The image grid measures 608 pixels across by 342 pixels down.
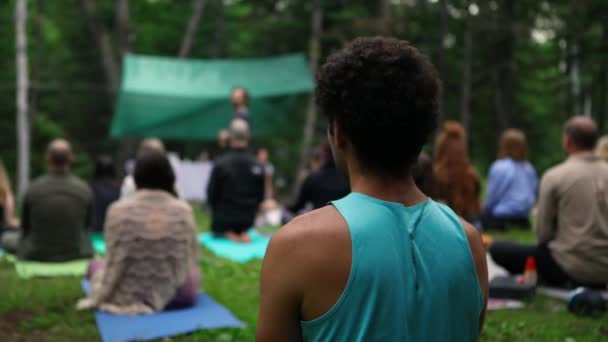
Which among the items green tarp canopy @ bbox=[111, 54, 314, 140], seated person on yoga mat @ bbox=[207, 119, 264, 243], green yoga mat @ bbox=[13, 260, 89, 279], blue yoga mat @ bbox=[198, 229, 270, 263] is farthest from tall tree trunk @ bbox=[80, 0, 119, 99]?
green yoga mat @ bbox=[13, 260, 89, 279]

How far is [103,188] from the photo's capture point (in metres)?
7.78

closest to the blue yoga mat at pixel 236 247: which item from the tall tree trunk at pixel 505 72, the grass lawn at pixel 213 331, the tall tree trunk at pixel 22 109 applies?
the grass lawn at pixel 213 331

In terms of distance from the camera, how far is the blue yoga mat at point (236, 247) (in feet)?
22.8

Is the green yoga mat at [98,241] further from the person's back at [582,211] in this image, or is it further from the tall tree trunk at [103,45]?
the tall tree trunk at [103,45]

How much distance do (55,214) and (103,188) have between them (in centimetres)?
171

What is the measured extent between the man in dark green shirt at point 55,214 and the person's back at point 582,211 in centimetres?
391

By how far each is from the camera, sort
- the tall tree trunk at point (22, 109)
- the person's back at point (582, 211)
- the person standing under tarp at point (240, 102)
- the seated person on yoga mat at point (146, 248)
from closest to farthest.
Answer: the seated person on yoga mat at point (146, 248)
the person's back at point (582, 211)
the person standing under tarp at point (240, 102)
the tall tree trunk at point (22, 109)

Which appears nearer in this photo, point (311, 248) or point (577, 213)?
point (311, 248)

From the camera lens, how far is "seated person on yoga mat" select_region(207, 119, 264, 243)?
26.4ft

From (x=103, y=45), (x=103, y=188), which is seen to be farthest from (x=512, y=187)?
(x=103, y=45)

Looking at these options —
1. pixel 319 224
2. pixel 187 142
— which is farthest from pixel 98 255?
pixel 187 142

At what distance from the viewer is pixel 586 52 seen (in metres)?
13.1

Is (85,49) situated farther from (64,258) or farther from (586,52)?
(64,258)

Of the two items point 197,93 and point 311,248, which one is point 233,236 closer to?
point 197,93
